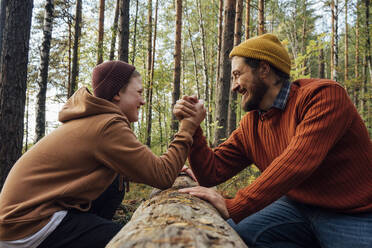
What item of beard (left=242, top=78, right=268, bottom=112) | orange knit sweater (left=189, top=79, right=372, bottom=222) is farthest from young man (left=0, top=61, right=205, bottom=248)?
orange knit sweater (left=189, top=79, right=372, bottom=222)

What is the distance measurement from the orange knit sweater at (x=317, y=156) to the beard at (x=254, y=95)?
0.44 ft

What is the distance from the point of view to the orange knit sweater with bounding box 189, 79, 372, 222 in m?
1.47

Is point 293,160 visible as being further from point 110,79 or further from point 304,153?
point 110,79

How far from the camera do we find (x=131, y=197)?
579cm

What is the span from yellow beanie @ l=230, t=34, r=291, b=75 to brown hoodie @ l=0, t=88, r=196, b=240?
1006mm

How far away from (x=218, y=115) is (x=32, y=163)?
512 centimetres

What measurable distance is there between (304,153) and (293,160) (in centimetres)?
8

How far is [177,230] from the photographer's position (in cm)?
99

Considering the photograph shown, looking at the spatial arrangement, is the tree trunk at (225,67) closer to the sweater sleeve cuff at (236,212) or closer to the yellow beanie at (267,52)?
the yellow beanie at (267,52)

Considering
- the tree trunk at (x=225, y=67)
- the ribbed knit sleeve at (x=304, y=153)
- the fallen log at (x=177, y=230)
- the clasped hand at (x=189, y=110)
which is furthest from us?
the tree trunk at (x=225, y=67)

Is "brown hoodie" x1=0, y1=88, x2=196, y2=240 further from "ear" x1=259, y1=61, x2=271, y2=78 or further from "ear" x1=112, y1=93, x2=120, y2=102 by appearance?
"ear" x1=259, y1=61, x2=271, y2=78

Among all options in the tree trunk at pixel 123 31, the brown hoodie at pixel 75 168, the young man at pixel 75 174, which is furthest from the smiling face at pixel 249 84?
the tree trunk at pixel 123 31

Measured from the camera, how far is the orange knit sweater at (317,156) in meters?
1.47

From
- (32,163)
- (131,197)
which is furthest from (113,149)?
(131,197)
